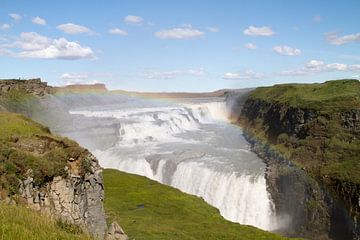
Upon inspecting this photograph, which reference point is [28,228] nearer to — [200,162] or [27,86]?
[200,162]

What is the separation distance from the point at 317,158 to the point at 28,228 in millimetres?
46038

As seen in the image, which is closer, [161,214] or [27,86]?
[161,214]

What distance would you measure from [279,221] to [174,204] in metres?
13.9

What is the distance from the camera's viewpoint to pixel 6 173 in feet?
53.7

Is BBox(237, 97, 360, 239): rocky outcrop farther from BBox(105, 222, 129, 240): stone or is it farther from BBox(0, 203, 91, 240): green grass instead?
BBox(0, 203, 91, 240): green grass

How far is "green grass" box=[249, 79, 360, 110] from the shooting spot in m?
57.8

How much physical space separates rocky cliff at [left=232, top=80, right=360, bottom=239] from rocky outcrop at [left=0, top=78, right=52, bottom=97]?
141 feet

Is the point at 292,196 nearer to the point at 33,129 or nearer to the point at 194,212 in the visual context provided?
the point at 194,212

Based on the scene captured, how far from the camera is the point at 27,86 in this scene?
84.8 meters

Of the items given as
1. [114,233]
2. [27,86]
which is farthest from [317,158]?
[27,86]

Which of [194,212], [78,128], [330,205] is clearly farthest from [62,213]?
[78,128]

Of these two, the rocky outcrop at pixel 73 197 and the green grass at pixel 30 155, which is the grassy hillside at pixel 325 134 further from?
the green grass at pixel 30 155

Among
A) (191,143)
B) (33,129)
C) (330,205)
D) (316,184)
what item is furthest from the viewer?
(191,143)

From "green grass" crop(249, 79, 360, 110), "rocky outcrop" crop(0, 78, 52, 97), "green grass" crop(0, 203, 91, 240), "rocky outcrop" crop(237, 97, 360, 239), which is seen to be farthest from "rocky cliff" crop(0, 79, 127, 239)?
"rocky outcrop" crop(0, 78, 52, 97)
